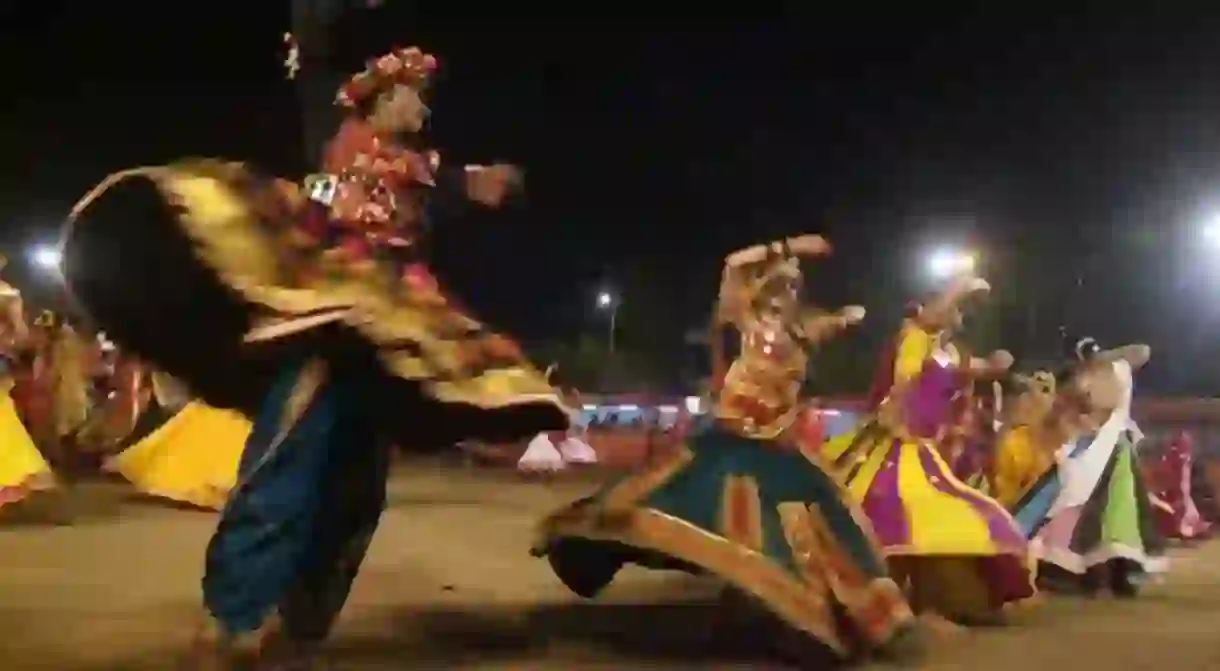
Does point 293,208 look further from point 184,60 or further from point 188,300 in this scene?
point 184,60

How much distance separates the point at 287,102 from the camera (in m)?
18.6

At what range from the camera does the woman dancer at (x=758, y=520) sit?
231 inches

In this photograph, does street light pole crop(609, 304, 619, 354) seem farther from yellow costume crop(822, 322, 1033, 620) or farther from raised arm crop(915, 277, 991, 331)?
yellow costume crop(822, 322, 1033, 620)

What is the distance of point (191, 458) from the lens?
12047 millimetres

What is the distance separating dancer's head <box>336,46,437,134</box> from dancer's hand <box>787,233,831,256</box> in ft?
6.30

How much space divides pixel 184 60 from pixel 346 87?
13.6 metres

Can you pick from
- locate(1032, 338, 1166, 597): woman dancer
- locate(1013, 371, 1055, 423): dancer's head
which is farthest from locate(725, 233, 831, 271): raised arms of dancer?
locate(1013, 371, 1055, 423): dancer's head

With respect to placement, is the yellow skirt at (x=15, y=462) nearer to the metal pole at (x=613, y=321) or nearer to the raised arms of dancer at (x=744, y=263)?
the raised arms of dancer at (x=744, y=263)

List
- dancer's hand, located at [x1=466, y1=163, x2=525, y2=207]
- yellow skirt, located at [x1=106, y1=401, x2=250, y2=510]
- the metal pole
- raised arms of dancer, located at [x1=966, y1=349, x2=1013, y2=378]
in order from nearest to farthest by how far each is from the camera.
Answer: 1. dancer's hand, located at [x1=466, y1=163, x2=525, y2=207]
2. raised arms of dancer, located at [x1=966, y1=349, x2=1013, y2=378]
3. yellow skirt, located at [x1=106, y1=401, x2=250, y2=510]
4. the metal pole

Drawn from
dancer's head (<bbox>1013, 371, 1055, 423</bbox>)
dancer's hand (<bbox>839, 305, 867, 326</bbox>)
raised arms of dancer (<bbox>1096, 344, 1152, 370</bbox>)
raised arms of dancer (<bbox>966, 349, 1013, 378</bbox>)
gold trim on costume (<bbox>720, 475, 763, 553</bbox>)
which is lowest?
dancer's head (<bbox>1013, 371, 1055, 423</bbox>)

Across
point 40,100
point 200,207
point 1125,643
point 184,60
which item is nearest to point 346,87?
point 200,207

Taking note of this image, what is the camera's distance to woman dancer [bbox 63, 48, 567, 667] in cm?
462

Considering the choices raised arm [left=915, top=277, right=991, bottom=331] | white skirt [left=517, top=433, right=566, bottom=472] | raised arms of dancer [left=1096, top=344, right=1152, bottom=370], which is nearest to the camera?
raised arm [left=915, top=277, right=991, bottom=331]

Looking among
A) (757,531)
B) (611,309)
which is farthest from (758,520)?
(611,309)
